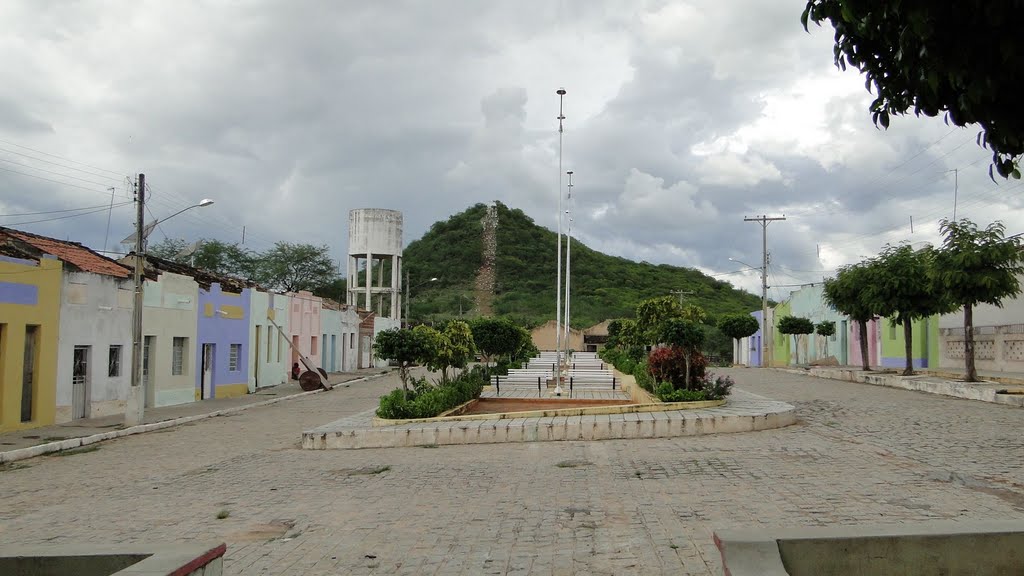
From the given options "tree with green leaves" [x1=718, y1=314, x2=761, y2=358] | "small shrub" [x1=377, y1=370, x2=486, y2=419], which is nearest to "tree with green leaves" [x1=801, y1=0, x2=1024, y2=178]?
"small shrub" [x1=377, y1=370, x2=486, y2=419]

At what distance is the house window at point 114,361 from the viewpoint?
20.6 meters

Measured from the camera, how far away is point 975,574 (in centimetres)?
391

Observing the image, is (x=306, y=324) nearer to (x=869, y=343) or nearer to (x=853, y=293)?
(x=853, y=293)

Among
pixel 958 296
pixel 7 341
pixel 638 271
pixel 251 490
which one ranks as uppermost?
pixel 638 271

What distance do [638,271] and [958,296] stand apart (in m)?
87.1

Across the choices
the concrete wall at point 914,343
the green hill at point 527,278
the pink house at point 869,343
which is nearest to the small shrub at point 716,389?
the concrete wall at point 914,343

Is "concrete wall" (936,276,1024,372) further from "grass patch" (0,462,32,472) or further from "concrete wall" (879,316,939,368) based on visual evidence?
"grass patch" (0,462,32,472)

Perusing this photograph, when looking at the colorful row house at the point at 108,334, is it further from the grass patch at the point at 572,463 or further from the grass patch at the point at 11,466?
the grass patch at the point at 572,463

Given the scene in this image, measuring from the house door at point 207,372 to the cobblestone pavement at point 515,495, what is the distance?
11259 millimetres

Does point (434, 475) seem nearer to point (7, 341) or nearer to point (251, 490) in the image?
point (251, 490)

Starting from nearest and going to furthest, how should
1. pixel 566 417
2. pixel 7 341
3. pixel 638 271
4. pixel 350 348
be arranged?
pixel 566 417 → pixel 7 341 → pixel 350 348 → pixel 638 271

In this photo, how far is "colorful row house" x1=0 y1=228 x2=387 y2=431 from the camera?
1694 cm

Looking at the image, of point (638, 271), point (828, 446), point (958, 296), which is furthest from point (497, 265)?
point (828, 446)

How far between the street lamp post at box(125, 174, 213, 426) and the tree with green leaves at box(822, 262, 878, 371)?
2171 centimetres
